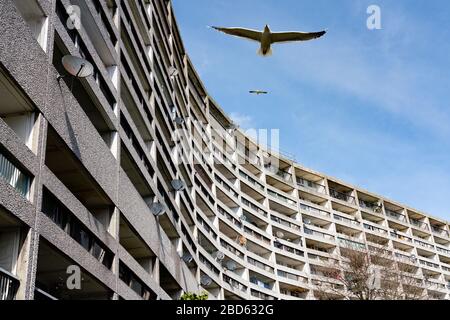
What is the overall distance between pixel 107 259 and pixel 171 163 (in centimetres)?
1553

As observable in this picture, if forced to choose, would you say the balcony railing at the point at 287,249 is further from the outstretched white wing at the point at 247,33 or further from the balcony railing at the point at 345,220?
the outstretched white wing at the point at 247,33

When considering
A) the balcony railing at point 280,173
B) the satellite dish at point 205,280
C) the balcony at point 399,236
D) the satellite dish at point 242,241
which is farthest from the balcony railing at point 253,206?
the balcony at point 399,236

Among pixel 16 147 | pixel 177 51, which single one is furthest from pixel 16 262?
pixel 177 51

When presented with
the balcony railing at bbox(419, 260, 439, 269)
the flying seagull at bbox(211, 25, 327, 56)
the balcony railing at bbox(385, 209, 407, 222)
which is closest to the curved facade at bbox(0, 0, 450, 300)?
the balcony railing at bbox(419, 260, 439, 269)

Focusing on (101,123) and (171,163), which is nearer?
(101,123)

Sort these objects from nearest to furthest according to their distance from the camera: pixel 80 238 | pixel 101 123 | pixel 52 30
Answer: pixel 52 30 < pixel 80 238 < pixel 101 123

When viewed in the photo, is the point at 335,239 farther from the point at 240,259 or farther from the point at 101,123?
the point at 101,123

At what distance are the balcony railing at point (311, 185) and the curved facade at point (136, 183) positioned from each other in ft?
0.57

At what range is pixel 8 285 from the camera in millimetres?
11969

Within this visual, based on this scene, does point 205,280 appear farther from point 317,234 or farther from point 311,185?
point 311,185

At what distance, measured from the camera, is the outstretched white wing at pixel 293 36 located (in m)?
13.2

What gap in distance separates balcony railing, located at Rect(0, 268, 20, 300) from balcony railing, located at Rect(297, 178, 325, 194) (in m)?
54.8

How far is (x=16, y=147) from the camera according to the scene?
41.5 feet
